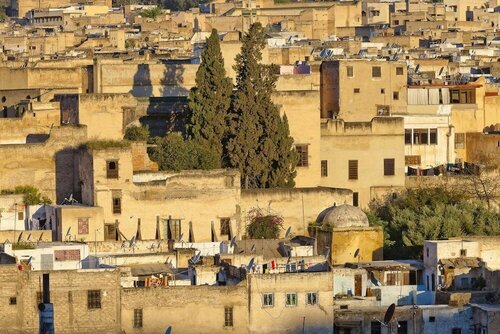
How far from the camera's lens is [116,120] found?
4288 centimetres

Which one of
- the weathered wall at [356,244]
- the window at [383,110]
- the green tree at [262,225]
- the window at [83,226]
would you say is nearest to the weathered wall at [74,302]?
the window at [83,226]

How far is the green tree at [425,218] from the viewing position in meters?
40.7

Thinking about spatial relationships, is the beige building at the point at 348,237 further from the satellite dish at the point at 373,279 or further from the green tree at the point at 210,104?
the green tree at the point at 210,104

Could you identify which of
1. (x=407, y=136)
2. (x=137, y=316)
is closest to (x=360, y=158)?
(x=407, y=136)

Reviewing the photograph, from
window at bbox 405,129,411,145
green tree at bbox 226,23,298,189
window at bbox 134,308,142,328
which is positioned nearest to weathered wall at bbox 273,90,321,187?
green tree at bbox 226,23,298,189

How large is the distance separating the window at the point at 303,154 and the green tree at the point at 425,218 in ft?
4.87

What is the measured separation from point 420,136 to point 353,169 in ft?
10.6

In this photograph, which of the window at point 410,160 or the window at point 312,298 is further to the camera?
the window at point 410,160

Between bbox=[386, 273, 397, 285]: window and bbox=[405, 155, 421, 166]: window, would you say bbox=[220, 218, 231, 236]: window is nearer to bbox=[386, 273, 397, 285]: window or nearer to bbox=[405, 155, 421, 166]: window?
bbox=[386, 273, 397, 285]: window

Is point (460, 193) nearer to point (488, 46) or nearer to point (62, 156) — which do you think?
point (62, 156)

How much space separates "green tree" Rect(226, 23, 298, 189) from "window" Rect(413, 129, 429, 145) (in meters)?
4.48

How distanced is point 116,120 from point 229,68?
4.53 metres

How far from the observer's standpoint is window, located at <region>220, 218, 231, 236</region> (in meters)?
40.0

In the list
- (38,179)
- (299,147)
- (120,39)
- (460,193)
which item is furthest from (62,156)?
(120,39)
